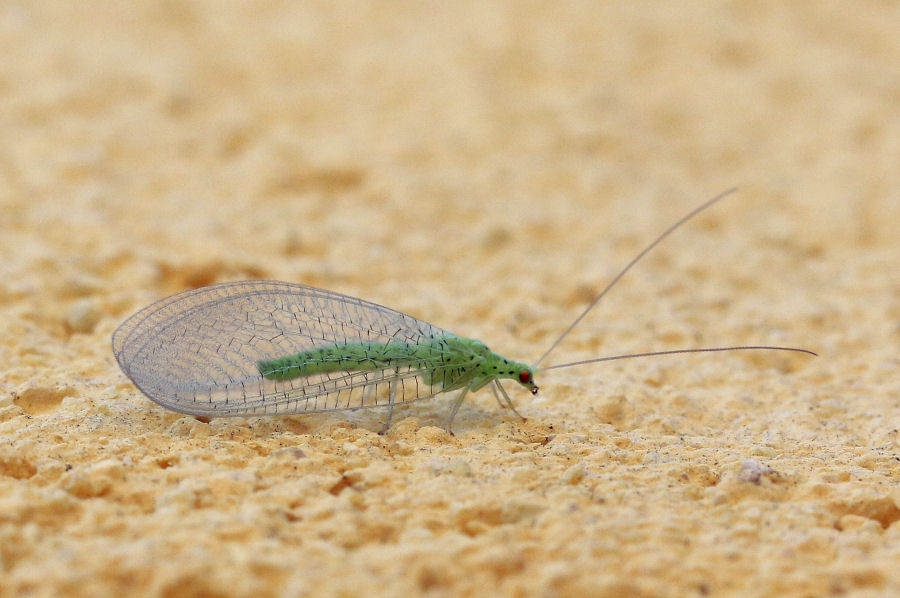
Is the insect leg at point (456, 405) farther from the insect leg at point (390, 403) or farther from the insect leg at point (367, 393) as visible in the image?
the insect leg at point (367, 393)

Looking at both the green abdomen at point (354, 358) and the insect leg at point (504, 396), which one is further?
the insect leg at point (504, 396)

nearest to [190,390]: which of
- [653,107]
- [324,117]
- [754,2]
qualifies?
[324,117]

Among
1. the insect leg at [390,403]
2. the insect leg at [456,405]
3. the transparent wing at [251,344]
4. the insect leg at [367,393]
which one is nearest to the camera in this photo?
the transparent wing at [251,344]

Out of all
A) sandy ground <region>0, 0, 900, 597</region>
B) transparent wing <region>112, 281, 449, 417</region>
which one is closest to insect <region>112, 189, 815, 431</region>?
transparent wing <region>112, 281, 449, 417</region>

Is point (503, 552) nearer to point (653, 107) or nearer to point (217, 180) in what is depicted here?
point (217, 180)

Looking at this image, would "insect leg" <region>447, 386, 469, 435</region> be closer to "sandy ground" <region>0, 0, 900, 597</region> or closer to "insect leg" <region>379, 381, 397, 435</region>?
"sandy ground" <region>0, 0, 900, 597</region>

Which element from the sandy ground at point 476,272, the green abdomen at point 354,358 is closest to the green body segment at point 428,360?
the green abdomen at point 354,358
